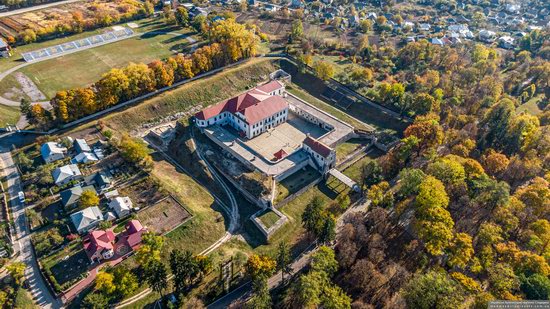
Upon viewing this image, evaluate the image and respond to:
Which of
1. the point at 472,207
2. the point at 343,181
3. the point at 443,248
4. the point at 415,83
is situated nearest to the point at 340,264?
the point at 443,248

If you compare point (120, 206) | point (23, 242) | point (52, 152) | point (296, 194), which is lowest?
point (296, 194)

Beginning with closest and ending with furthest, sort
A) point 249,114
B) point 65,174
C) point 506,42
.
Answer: point 65,174 → point 249,114 → point 506,42

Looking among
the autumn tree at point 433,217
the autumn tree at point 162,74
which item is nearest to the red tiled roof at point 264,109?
the autumn tree at point 162,74

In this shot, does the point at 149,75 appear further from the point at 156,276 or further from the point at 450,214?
the point at 450,214

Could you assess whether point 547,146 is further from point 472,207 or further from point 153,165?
point 153,165

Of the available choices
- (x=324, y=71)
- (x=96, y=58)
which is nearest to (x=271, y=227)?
(x=324, y=71)

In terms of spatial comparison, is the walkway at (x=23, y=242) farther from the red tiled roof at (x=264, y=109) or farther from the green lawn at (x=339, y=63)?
the green lawn at (x=339, y=63)
